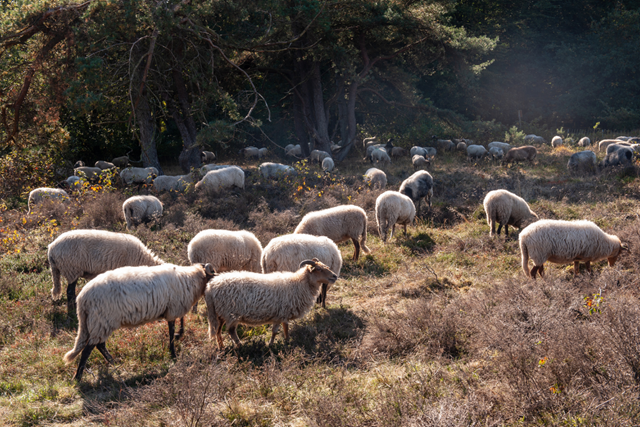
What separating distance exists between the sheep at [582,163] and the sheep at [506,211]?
25.9ft

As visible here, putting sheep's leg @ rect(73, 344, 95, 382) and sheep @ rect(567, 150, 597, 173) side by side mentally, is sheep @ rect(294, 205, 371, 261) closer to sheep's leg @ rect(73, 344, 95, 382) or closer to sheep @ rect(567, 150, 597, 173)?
sheep's leg @ rect(73, 344, 95, 382)

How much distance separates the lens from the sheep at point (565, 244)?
7.49 meters

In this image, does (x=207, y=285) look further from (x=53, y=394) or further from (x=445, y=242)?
(x=445, y=242)

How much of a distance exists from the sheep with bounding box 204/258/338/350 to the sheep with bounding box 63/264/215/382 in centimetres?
40

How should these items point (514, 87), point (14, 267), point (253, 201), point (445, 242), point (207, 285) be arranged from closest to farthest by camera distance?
1. point (207, 285)
2. point (14, 267)
3. point (445, 242)
4. point (253, 201)
5. point (514, 87)

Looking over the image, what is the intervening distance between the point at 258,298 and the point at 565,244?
5.29 meters

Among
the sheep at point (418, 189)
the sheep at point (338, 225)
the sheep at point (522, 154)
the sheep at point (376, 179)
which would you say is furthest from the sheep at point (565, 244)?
the sheep at point (522, 154)

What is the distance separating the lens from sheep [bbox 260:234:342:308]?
745 cm

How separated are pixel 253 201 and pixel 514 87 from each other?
3184cm

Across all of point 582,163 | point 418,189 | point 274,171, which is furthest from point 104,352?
point 582,163

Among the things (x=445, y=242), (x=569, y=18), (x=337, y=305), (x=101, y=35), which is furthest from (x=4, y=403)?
(x=569, y=18)

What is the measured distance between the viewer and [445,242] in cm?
1045

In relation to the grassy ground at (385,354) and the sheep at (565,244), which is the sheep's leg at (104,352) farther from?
the sheep at (565,244)

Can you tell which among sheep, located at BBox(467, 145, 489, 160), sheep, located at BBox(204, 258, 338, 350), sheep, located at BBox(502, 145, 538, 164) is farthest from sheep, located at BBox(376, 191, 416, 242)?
sheep, located at BBox(467, 145, 489, 160)
